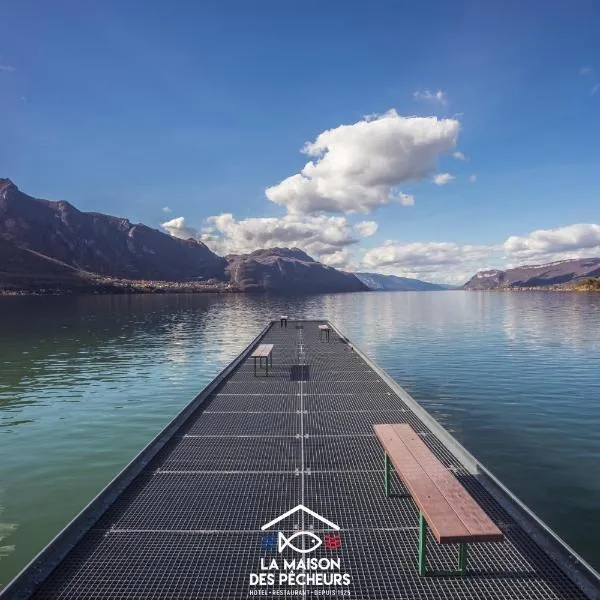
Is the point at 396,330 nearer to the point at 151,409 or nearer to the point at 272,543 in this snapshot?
the point at 151,409

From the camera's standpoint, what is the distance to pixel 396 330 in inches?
2195

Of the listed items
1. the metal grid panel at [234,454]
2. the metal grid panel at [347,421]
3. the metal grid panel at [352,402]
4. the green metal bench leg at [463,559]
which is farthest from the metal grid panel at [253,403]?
the green metal bench leg at [463,559]

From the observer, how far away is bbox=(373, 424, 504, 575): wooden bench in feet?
20.1

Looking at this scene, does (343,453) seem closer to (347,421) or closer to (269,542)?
(347,421)

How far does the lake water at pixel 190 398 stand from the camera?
38.3ft

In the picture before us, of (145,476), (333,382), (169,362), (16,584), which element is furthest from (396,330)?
(16,584)

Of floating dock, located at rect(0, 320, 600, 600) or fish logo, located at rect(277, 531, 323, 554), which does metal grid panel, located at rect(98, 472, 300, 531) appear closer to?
floating dock, located at rect(0, 320, 600, 600)

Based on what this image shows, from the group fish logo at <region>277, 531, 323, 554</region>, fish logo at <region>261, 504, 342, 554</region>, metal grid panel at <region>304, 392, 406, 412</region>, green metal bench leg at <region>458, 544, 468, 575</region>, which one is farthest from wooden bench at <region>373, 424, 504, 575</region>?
metal grid panel at <region>304, 392, 406, 412</region>

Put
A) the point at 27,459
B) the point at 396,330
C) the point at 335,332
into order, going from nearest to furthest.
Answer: the point at 27,459, the point at 335,332, the point at 396,330

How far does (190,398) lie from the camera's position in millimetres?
22484

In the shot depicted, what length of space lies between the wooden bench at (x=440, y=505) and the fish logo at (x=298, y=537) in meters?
1.80

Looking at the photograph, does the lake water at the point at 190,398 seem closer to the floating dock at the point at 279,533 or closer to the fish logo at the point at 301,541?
the floating dock at the point at 279,533

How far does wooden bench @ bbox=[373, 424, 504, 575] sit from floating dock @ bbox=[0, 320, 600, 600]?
2.37 feet

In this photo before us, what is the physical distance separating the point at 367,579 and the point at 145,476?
5.80 m
